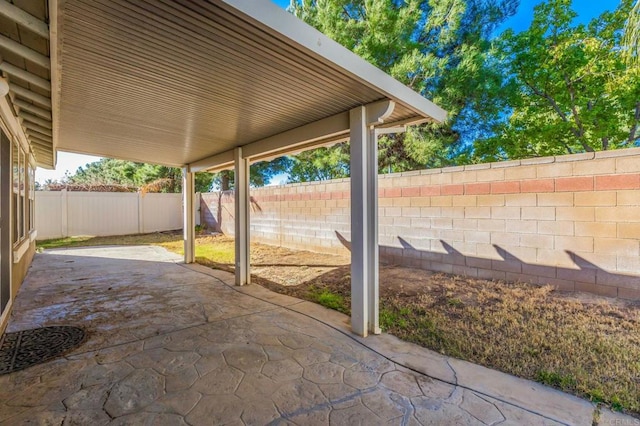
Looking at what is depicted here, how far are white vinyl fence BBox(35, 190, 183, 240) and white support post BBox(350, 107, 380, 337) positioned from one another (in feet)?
40.3

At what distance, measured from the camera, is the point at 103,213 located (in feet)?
39.4

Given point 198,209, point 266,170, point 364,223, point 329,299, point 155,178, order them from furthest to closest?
point 155,178, point 266,170, point 198,209, point 329,299, point 364,223

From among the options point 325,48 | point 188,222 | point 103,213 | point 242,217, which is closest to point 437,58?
point 242,217

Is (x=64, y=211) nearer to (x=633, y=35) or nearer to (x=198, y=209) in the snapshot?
(x=198, y=209)

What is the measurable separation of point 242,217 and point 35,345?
3.07m

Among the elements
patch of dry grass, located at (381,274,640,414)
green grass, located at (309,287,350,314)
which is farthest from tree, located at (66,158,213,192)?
patch of dry grass, located at (381,274,640,414)

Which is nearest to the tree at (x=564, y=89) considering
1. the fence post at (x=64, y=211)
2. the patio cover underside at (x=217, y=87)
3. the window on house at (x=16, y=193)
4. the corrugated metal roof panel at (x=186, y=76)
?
the patio cover underside at (x=217, y=87)

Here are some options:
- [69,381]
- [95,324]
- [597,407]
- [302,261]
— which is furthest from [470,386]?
[302,261]

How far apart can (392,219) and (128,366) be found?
200 inches

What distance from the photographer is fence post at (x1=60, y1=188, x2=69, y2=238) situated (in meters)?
11.1

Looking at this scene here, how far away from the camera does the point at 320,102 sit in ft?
10.5

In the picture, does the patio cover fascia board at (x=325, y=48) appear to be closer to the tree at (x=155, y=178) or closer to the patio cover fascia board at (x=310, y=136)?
the patio cover fascia board at (x=310, y=136)

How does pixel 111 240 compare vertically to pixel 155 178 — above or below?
below

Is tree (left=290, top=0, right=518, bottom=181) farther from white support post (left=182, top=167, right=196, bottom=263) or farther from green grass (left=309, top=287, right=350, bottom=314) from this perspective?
green grass (left=309, top=287, right=350, bottom=314)
